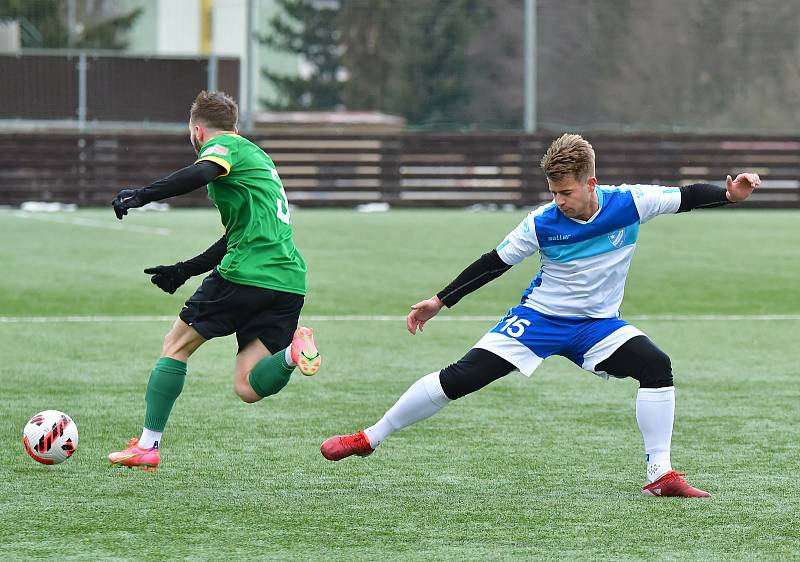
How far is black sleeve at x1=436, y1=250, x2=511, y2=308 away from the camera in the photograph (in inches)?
245

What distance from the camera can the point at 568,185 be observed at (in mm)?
6031

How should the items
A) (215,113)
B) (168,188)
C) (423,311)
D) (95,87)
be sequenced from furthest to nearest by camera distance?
(95,87) → (215,113) → (423,311) → (168,188)

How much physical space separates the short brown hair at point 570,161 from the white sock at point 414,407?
1034 millimetres

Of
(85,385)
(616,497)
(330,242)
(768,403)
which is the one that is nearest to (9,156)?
A: (330,242)

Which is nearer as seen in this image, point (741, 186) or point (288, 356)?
point (741, 186)

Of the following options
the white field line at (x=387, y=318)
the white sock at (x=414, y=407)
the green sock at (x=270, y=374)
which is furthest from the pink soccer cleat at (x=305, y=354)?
the white field line at (x=387, y=318)

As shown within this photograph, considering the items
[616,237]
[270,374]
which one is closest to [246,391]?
[270,374]

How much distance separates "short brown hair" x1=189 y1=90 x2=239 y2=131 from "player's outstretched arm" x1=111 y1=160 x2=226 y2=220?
0.36 m

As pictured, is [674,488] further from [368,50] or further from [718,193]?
[368,50]

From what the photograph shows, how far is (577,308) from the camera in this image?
6227 mm

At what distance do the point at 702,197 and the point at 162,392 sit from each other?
2582mm

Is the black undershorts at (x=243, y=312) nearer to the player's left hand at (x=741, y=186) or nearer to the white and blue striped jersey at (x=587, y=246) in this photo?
the white and blue striped jersey at (x=587, y=246)

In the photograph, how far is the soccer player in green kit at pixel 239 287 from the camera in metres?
6.64

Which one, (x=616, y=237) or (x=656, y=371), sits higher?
(x=616, y=237)
